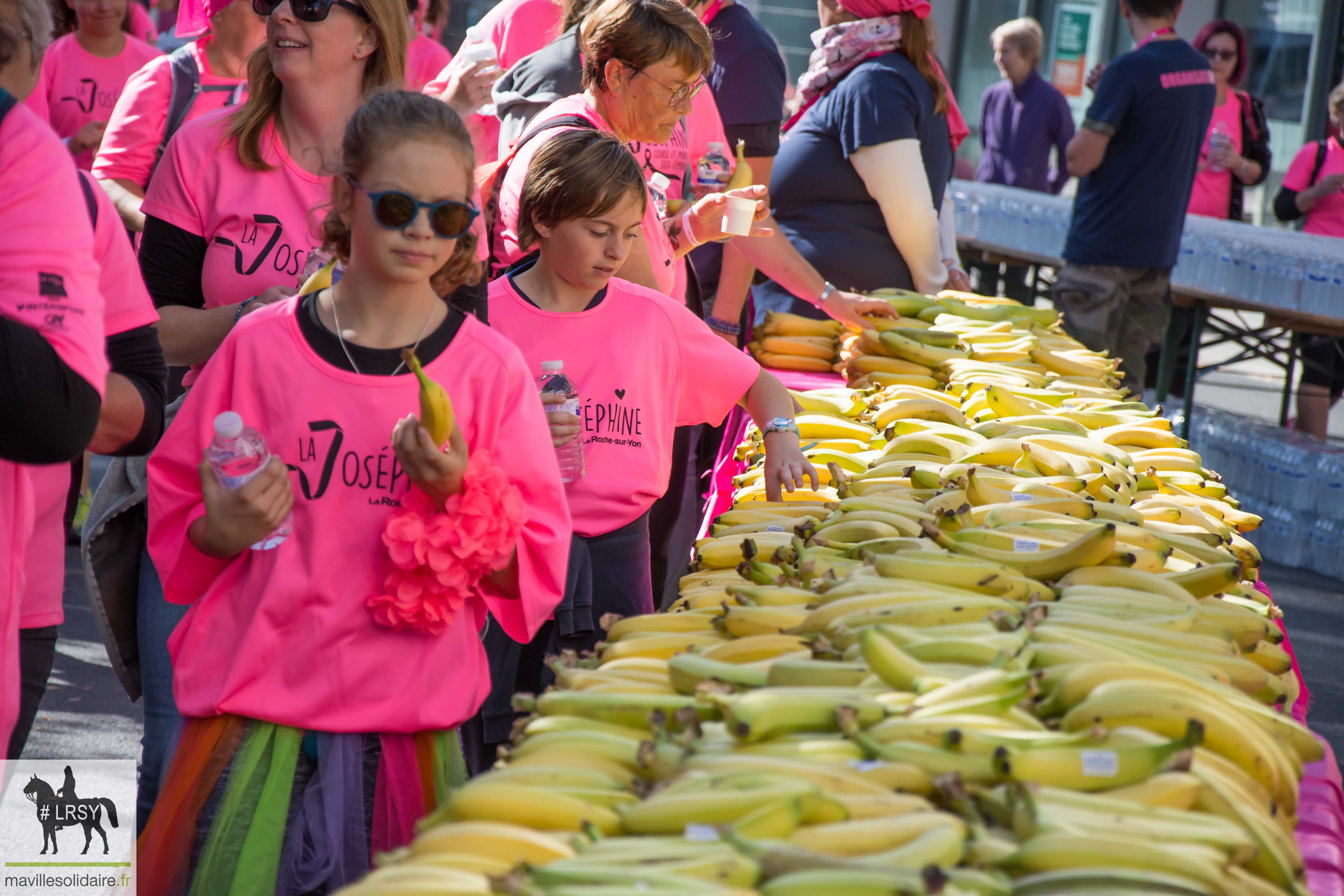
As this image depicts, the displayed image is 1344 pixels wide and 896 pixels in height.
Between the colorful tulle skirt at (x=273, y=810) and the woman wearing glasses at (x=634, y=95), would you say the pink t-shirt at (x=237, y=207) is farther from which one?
the colorful tulle skirt at (x=273, y=810)

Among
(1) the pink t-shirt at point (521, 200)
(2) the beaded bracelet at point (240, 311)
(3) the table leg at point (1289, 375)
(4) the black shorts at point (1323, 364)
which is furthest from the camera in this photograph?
(4) the black shorts at point (1323, 364)

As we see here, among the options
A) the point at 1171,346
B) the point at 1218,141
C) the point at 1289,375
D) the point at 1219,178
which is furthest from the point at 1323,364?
the point at 1218,141

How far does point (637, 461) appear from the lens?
120 inches

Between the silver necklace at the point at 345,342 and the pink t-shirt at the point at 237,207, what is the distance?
52 centimetres

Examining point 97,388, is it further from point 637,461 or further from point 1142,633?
point 1142,633

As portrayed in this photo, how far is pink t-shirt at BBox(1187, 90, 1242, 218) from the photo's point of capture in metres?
8.81

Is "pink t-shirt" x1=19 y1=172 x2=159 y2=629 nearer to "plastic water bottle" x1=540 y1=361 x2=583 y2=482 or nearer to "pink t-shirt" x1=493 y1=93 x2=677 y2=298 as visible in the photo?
"plastic water bottle" x1=540 y1=361 x2=583 y2=482

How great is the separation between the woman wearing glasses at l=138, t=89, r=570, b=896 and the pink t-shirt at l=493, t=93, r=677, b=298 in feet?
3.04

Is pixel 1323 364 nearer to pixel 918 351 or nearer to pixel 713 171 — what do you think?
pixel 918 351

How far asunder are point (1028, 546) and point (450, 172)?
1.34 meters

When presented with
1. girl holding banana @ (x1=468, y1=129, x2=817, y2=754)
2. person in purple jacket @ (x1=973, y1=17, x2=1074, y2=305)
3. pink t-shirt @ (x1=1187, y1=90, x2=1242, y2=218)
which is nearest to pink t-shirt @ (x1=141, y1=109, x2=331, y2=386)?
girl holding banana @ (x1=468, y1=129, x2=817, y2=754)

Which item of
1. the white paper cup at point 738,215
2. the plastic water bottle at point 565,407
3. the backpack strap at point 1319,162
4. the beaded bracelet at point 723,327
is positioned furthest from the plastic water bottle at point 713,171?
the backpack strap at point 1319,162

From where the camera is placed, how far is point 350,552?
2131mm

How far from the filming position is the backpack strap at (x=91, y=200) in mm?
2029
